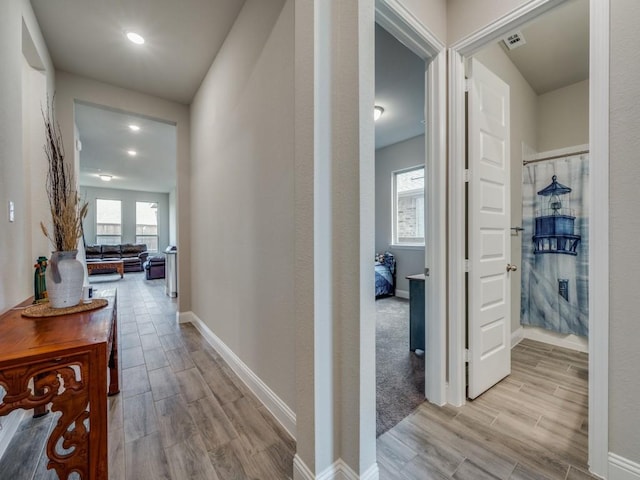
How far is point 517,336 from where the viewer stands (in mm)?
2850

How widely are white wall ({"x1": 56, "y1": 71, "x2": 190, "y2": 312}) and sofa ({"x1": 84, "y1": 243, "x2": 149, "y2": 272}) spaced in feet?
20.4

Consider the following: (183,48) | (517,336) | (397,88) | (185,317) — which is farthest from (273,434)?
(397,88)

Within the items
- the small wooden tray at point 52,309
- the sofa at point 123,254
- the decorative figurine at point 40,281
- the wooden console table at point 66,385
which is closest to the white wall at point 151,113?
the decorative figurine at point 40,281

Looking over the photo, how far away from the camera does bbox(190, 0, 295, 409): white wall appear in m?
1.57

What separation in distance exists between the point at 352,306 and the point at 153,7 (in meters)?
2.70

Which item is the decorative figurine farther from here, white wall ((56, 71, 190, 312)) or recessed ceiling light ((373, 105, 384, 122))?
recessed ceiling light ((373, 105, 384, 122))

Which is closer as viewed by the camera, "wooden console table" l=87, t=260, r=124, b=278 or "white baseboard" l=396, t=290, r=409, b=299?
"white baseboard" l=396, t=290, r=409, b=299

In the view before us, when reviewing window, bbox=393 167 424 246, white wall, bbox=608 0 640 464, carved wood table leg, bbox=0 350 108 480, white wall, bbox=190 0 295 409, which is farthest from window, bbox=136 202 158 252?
white wall, bbox=608 0 640 464

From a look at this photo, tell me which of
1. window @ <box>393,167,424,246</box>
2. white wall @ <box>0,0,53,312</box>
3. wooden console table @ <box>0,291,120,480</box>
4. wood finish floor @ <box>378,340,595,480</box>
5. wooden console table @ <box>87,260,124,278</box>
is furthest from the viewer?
wooden console table @ <box>87,260,124,278</box>

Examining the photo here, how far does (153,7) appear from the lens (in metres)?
2.09

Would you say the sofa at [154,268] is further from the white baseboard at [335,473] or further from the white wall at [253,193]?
the white baseboard at [335,473]

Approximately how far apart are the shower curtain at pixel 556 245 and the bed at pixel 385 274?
221cm

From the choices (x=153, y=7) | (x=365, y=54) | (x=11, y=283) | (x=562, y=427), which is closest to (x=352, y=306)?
(x=365, y=54)

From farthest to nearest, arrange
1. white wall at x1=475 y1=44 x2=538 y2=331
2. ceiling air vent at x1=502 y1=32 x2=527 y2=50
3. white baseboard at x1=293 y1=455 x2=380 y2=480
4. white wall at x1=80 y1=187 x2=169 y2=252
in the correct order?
white wall at x1=80 y1=187 x2=169 y2=252 < white wall at x1=475 y1=44 x2=538 y2=331 < ceiling air vent at x1=502 y1=32 x2=527 y2=50 < white baseboard at x1=293 y1=455 x2=380 y2=480
